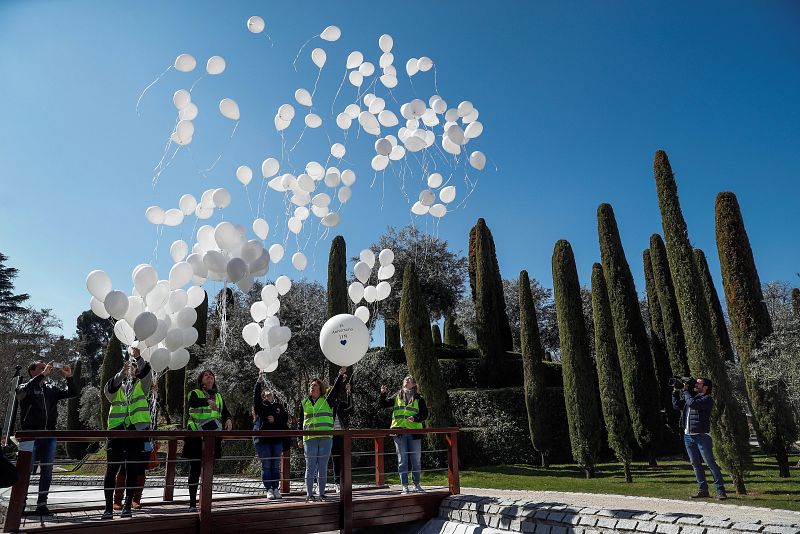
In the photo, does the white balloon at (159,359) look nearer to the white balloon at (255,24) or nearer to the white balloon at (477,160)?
the white balloon at (255,24)

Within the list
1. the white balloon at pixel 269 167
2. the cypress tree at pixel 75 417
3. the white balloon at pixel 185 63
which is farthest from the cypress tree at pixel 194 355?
the white balloon at pixel 185 63

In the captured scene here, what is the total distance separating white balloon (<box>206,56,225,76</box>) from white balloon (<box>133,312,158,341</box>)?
2.98 metres

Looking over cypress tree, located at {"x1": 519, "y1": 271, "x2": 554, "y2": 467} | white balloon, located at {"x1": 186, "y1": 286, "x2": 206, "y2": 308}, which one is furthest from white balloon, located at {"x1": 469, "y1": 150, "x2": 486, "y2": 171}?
cypress tree, located at {"x1": 519, "y1": 271, "x2": 554, "y2": 467}

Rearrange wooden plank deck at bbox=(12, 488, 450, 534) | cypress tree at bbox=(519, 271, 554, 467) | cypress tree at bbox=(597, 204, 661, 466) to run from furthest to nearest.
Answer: cypress tree at bbox=(597, 204, 661, 466) → cypress tree at bbox=(519, 271, 554, 467) → wooden plank deck at bbox=(12, 488, 450, 534)

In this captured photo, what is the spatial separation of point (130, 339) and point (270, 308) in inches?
82.9

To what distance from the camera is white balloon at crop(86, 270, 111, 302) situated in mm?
6027

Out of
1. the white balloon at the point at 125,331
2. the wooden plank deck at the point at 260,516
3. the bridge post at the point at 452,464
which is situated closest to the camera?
the wooden plank deck at the point at 260,516

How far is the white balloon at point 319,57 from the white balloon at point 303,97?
0.37m

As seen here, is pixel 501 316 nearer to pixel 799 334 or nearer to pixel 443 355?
pixel 443 355

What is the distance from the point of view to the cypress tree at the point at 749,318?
1004 centimetres

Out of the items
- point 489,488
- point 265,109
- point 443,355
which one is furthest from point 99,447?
point 265,109

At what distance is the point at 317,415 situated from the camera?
21.9 ft

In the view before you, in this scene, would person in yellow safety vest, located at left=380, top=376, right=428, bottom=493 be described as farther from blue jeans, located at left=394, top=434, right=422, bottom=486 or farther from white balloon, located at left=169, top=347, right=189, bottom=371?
white balloon, located at left=169, top=347, right=189, bottom=371

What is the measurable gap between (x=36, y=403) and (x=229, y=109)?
400 cm
